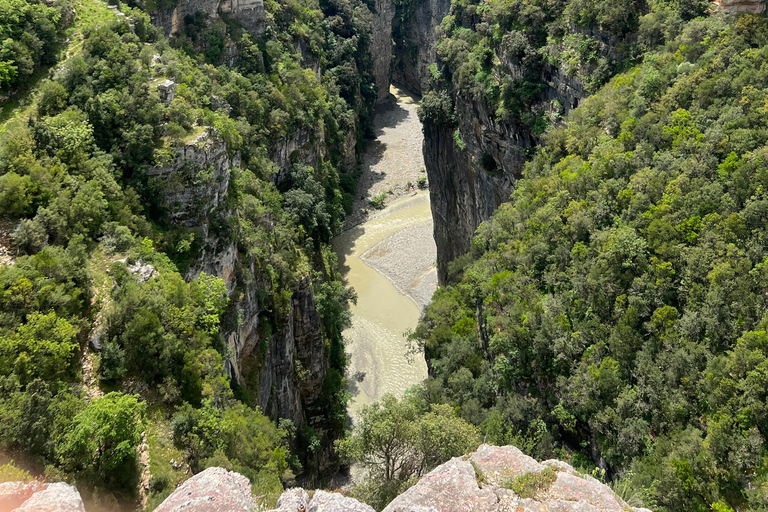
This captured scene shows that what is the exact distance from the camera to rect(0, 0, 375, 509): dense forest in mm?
15781

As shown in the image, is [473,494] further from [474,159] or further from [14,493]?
[474,159]

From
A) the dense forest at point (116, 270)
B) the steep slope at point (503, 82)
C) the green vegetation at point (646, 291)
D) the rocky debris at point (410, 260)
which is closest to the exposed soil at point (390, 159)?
the rocky debris at point (410, 260)

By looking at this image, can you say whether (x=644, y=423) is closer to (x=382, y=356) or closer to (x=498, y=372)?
(x=498, y=372)

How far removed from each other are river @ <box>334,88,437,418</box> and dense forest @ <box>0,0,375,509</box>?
10569mm

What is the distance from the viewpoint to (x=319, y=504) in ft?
37.1

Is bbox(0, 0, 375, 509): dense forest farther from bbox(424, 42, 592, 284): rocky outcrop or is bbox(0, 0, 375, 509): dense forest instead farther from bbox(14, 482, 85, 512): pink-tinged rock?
bbox(424, 42, 592, 284): rocky outcrop

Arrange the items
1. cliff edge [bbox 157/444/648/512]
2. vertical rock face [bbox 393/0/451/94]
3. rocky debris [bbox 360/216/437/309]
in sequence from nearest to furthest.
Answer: cliff edge [bbox 157/444/648/512]
rocky debris [bbox 360/216/437/309]
vertical rock face [bbox 393/0/451/94]

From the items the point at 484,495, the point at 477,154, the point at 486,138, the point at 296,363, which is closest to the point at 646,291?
the point at 484,495

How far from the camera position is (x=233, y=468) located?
19.3 m

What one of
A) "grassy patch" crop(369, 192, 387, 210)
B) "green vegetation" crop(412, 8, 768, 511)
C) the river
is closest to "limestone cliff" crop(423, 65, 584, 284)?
"green vegetation" crop(412, 8, 768, 511)

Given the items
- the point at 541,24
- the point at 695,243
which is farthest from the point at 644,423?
the point at 541,24

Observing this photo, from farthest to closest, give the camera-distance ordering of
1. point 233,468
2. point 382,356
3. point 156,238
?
point 382,356 < point 156,238 < point 233,468

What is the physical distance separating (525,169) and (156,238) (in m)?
25.2

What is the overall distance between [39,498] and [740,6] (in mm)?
36142
